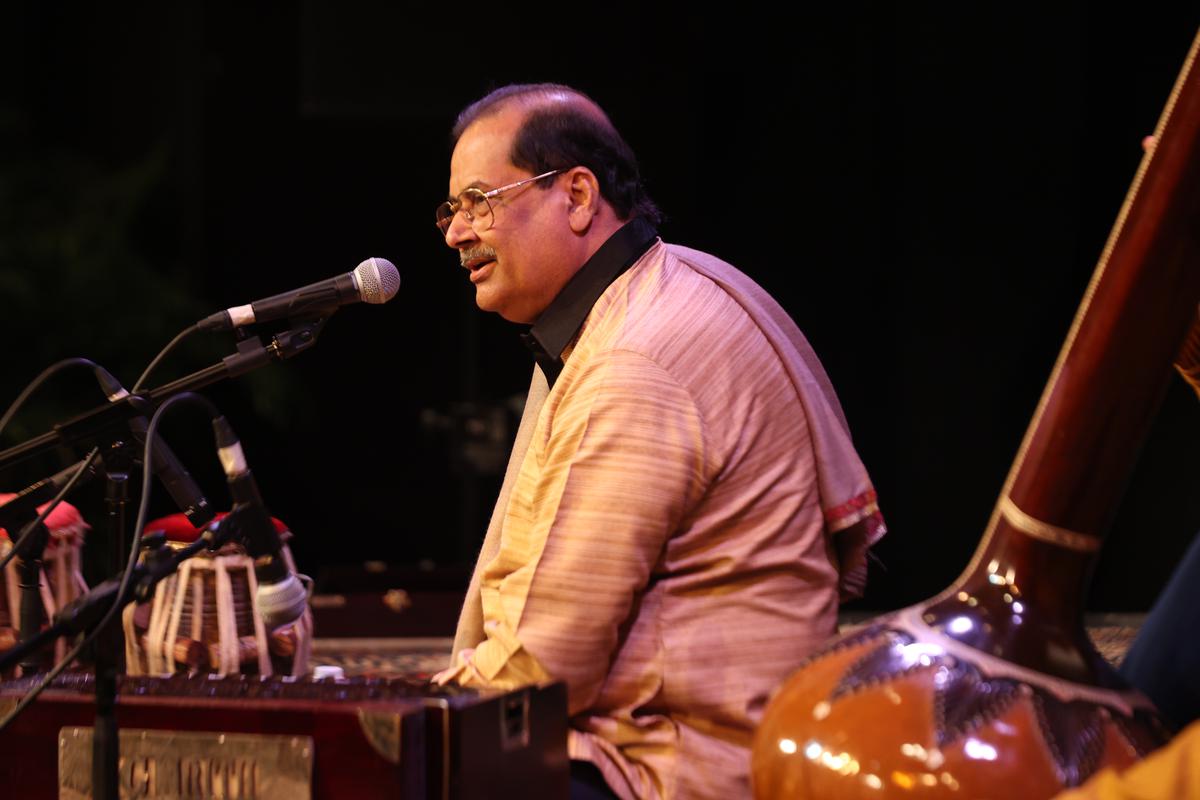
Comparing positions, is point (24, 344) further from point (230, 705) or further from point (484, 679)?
point (230, 705)

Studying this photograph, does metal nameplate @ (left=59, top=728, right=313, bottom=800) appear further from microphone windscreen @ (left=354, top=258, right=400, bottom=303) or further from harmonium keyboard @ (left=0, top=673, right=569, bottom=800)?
microphone windscreen @ (left=354, top=258, right=400, bottom=303)

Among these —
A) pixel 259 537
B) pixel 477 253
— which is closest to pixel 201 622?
pixel 477 253

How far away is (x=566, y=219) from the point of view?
296cm

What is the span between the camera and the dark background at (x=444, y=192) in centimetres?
585

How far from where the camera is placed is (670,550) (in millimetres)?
2432

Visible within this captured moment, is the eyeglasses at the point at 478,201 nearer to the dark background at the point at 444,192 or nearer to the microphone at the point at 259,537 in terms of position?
the microphone at the point at 259,537

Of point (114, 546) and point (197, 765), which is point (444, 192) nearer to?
point (114, 546)

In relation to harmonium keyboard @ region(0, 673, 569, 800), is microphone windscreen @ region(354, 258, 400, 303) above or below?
above

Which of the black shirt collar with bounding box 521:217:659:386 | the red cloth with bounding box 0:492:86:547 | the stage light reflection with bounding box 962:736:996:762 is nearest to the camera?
the stage light reflection with bounding box 962:736:996:762

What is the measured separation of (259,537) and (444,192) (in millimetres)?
5207

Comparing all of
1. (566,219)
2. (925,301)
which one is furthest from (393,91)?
(566,219)

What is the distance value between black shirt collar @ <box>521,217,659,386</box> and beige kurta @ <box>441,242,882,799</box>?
0.29m

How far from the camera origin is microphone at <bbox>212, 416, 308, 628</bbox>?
1841 mm

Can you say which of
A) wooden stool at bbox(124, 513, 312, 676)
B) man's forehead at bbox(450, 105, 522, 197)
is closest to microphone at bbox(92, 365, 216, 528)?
wooden stool at bbox(124, 513, 312, 676)
